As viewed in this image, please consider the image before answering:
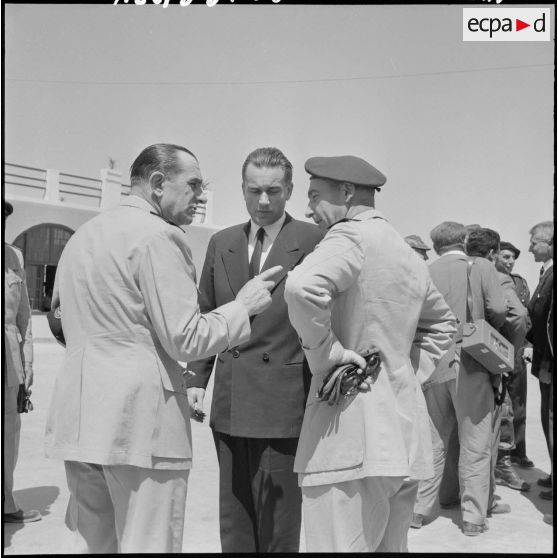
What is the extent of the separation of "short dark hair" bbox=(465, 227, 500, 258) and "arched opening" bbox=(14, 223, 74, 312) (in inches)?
737

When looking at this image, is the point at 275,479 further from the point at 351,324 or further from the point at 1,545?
the point at 1,545

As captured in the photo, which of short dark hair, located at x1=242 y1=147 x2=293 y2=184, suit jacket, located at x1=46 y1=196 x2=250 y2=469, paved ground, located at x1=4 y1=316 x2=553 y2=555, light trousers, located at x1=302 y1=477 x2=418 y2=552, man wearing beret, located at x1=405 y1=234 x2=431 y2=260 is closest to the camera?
suit jacket, located at x1=46 y1=196 x2=250 y2=469

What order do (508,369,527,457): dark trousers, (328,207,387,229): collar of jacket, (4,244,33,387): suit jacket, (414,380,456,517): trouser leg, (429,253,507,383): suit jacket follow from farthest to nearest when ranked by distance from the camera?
(508,369,527,457): dark trousers
(414,380,456,517): trouser leg
(429,253,507,383): suit jacket
(4,244,33,387): suit jacket
(328,207,387,229): collar of jacket

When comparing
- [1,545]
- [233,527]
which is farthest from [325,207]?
[1,545]

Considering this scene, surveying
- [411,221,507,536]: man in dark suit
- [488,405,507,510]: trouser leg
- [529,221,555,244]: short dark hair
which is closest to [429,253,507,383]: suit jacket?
[411,221,507,536]: man in dark suit

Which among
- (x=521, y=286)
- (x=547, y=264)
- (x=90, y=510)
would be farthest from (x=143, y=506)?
(x=521, y=286)

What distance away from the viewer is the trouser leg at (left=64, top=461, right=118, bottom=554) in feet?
7.69

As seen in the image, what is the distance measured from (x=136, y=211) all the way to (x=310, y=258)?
24.6 inches

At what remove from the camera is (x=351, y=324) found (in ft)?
8.06

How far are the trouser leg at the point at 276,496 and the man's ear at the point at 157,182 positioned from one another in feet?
3.80

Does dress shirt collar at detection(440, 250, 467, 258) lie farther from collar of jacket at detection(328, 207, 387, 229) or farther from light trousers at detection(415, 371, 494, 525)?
collar of jacket at detection(328, 207, 387, 229)

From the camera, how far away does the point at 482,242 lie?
4.68 meters

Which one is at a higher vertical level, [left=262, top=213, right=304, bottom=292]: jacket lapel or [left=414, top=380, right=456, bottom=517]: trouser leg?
[left=262, top=213, right=304, bottom=292]: jacket lapel

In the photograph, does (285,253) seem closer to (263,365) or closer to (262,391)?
(263,365)
